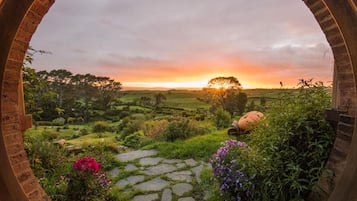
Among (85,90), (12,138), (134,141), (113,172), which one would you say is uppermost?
(85,90)

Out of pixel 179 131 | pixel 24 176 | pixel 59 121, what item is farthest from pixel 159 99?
pixel 24 176

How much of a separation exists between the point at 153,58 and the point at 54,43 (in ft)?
10.4

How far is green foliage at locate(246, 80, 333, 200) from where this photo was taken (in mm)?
2119

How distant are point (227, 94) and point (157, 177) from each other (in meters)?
7.39

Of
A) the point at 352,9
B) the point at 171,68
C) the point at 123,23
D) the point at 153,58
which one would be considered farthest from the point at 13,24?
the point at 171,68

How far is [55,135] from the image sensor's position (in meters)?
7.08

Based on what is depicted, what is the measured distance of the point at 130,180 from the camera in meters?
3.66

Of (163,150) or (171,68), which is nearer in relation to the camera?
(163,150)

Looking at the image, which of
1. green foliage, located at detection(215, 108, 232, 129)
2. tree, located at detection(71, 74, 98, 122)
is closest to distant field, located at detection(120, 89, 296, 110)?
tree, located at detection(71, 74, 98, 122)

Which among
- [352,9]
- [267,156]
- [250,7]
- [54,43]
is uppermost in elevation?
[250,7]

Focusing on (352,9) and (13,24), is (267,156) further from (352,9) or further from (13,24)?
(13,24)

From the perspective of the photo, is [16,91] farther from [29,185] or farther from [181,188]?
[181,188]

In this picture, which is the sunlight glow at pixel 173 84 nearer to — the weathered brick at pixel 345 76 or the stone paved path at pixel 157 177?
the stone paved path at pixel 157 177

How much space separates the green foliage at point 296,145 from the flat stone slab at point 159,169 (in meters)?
2.00
